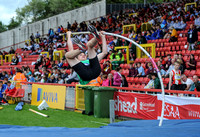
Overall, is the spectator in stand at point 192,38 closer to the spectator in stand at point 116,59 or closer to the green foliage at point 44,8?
the spectator in stand at point 116,59

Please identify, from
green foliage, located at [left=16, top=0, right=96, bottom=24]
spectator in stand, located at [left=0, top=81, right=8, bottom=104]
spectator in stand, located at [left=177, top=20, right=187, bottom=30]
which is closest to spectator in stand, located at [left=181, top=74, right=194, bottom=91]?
spectator in stand, located at [left=177, top=20, right=187, bottom=30]

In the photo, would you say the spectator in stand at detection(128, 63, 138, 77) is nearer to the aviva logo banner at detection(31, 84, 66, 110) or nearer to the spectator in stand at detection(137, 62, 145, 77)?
the spectator in stand at detection(137, 62, 145, 77)

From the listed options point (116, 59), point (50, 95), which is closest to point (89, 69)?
point (50, 95)

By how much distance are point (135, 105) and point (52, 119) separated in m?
3.06

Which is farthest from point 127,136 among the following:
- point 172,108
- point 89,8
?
point 89,8

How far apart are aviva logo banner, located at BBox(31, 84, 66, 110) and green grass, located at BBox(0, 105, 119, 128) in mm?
830

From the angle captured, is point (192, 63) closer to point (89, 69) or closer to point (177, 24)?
point (177, 24)

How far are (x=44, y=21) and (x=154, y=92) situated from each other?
2711cm

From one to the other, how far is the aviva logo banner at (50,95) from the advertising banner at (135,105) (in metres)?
3.32

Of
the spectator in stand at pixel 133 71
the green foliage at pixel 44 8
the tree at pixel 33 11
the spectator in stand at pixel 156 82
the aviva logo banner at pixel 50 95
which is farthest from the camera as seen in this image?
the tree at pixel 33 11

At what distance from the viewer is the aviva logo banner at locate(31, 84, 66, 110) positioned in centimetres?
1371

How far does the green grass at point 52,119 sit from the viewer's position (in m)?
10.1

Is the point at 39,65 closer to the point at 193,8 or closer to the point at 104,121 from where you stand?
the point at 193,8

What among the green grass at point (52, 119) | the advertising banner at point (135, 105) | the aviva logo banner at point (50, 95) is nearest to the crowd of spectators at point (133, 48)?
the aviva logo banner at point (50, 95)
